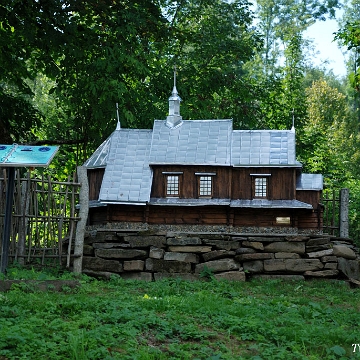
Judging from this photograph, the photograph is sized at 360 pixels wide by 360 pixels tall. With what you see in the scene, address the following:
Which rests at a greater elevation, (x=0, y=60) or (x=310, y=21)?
(x=310, y=21)

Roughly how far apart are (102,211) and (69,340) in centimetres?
824

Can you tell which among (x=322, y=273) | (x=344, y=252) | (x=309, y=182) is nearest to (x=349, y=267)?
(x=344, y=252)

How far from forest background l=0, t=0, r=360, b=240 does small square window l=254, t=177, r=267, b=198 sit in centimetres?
335

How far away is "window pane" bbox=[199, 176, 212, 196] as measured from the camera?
648 inches

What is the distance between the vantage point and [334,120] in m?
42.1

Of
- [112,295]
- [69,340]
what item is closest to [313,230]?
[112,295]

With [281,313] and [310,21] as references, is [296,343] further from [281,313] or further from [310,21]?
[310,21]

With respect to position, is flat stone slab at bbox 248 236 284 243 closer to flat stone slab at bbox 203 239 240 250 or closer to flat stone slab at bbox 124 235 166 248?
flat stone slab at bbox 203 239 240 250

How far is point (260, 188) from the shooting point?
54.1 ft

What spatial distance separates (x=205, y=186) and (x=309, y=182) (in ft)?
8.62

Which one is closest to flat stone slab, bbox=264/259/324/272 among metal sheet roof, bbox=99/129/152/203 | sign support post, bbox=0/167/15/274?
metal sheet roof, bbox=99/129/152/203

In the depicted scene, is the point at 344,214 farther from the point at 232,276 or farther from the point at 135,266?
the point at 135,266

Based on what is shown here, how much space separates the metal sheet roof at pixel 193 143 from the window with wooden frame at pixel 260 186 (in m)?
0.82

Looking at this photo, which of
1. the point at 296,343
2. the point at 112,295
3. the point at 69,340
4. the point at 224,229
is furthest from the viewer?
the point at 224,229
